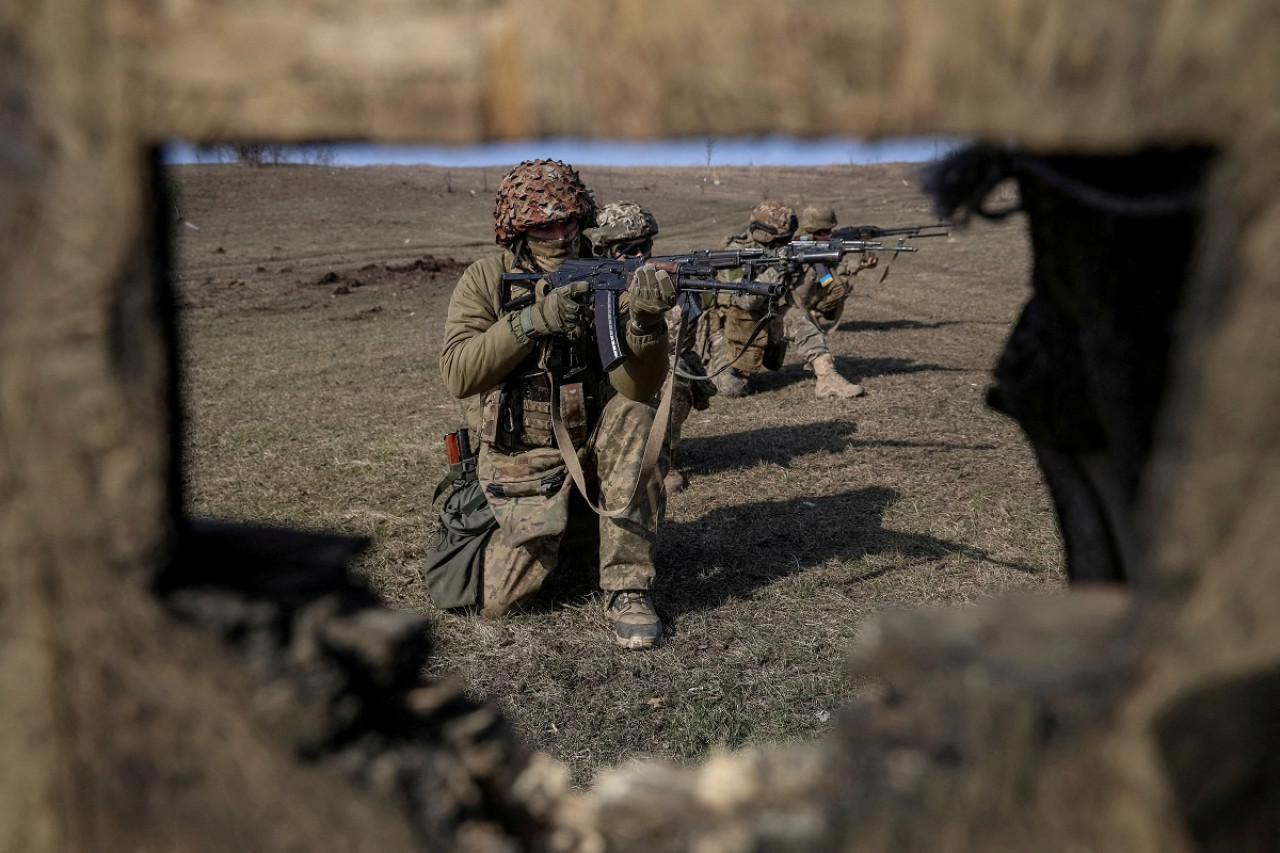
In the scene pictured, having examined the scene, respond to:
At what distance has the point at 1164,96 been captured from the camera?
0.67 metres

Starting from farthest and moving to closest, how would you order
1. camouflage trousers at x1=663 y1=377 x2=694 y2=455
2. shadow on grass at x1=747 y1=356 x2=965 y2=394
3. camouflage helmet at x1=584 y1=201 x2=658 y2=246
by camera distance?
1. shadow on grass at x1=747 y1=356 x2=965 y2=394
2. camouflage trousers at x1=663 y1=377 x2=694 y2=455
3. camouflage helmet at x1=584 y1=201 x2=658 y2=246

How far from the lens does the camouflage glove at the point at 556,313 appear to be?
11.7ft

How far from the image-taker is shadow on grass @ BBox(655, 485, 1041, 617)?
415cm

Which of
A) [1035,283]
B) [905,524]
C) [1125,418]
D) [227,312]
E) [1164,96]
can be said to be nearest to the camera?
[1164,96]

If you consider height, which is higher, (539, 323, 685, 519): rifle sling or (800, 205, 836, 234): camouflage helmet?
(800, 205, 836, 234): camouflage helmet

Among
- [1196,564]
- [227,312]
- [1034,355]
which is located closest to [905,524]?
[1034,355]

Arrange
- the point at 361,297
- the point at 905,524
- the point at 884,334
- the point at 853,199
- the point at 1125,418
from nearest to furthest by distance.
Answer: the point at 1125,418 < the point at 905,524 < the point at 884,334 < the point at 361,297 < the point at 853,199

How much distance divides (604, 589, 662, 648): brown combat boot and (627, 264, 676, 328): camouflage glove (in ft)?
3.60

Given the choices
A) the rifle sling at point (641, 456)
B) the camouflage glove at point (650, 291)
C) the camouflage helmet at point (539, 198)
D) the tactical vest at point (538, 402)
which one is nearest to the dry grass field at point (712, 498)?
the rifle sling at point (641, 456)

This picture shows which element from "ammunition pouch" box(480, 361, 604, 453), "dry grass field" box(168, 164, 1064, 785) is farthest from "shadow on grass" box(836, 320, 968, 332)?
"ammunition pouch" box(480, 361, 604, 453)

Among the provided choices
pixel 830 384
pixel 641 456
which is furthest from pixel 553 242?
pixel 830 384

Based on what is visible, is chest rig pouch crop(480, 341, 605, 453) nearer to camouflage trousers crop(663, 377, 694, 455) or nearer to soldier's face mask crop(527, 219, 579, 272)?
soldier's face mask crop(527, 219, 579, 272)

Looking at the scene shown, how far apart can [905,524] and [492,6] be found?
438cm

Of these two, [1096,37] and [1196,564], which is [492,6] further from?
[1196,564]
